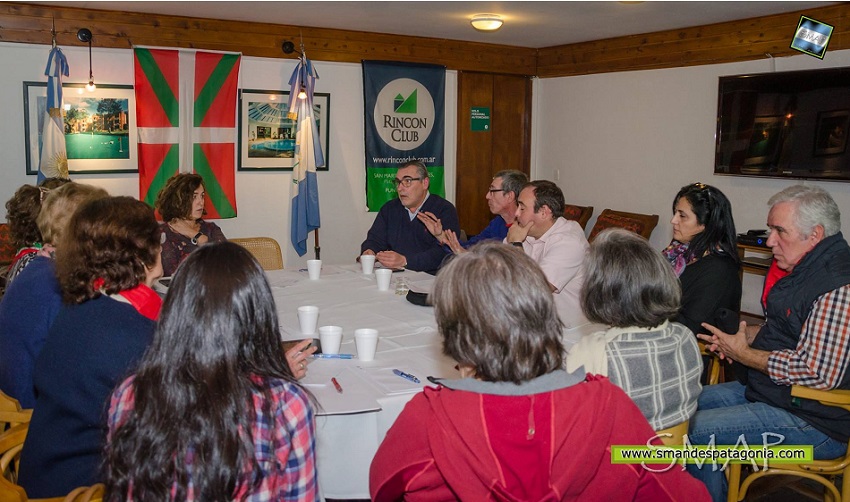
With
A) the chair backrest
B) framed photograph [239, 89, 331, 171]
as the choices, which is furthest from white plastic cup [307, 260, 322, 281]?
the chair backrest

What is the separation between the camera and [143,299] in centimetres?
207

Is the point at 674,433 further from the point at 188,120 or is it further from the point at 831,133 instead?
the point at 188,120

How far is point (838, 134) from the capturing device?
5.52 m

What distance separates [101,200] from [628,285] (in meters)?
1.47

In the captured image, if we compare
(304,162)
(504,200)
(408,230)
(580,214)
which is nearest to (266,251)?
(408,230)

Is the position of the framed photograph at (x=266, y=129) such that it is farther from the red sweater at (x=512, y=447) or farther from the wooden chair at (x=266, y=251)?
the red sweater at (x=512, y=447)

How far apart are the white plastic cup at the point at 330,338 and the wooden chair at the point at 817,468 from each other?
142cm

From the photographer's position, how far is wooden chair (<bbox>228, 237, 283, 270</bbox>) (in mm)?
4699

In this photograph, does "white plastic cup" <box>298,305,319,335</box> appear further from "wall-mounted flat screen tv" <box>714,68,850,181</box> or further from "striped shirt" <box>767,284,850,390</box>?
"wall-mounted flat screen tv" <box>714,68,850,181</box>

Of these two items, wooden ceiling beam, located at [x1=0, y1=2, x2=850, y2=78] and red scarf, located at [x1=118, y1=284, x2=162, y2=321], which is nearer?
red scarf, located at [x1=118, y1=284, x2=162, y2=321]

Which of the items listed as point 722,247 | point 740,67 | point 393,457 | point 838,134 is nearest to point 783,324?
point 722,247

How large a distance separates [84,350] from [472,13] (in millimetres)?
4984

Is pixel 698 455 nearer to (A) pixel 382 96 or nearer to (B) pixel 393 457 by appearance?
(B) pixel 393 457

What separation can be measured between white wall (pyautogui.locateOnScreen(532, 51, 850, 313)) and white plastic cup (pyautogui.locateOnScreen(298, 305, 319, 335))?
4648 millimetres
